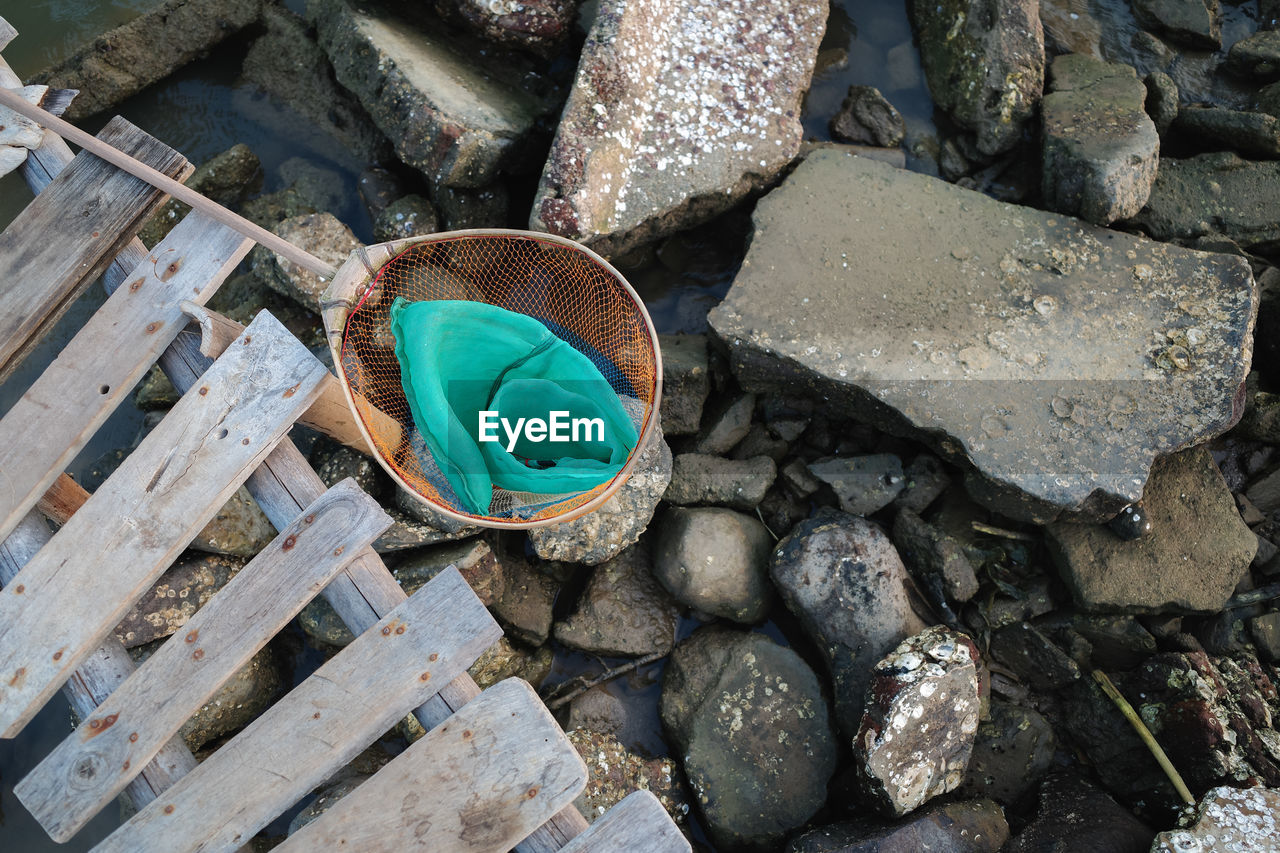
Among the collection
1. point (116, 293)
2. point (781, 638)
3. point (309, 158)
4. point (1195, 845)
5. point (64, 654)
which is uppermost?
point (116, 293)

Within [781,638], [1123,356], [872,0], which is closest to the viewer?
[1123,356]

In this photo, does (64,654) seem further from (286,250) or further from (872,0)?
(872,0)

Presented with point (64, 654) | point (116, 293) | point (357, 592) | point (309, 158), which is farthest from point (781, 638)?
point (309, 158)

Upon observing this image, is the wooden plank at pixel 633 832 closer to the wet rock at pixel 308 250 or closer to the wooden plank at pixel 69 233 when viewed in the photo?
the wet rock at pixel 308 250

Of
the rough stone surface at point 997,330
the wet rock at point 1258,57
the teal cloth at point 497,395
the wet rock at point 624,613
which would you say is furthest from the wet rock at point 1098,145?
the wet rock at point 624,613

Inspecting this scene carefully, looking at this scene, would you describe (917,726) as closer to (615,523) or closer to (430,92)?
(615,523)

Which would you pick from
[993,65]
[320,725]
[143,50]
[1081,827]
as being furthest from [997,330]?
[143,50]
